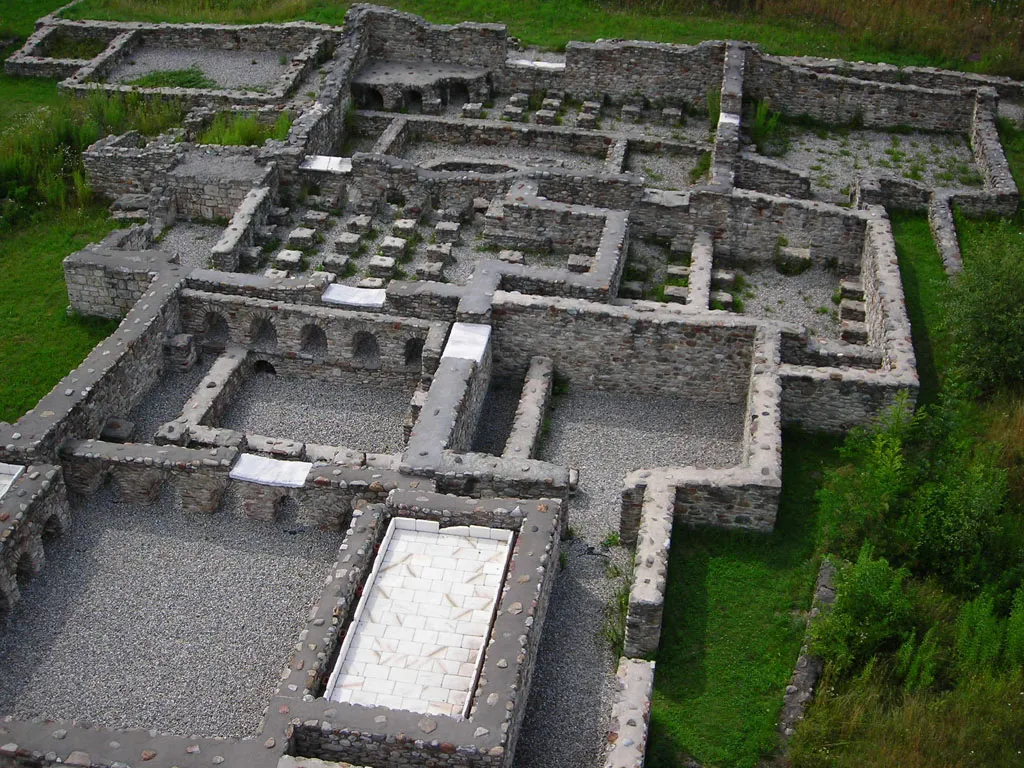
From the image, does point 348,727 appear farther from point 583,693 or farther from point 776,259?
point 776,259

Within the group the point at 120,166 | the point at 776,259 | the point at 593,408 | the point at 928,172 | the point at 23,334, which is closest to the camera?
the point at 593,408

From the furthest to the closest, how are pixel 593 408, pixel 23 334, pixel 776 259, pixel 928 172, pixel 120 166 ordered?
pixel 928 172 < pixel 120 166 < pixel 776 259 < pixel 23 334 < pixel 593 408

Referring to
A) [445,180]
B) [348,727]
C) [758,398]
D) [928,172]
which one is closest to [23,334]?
[445,180]

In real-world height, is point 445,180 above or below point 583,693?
above

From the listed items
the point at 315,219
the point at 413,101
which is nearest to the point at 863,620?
the point at 315,219

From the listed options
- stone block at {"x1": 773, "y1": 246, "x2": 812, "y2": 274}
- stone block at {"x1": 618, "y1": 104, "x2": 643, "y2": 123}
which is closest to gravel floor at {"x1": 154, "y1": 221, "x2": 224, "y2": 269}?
stone block at {"x1": 618, "y1": 104, "x2": 643, "y2": 123}

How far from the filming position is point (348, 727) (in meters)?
10.5

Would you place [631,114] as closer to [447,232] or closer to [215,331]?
[447,232]

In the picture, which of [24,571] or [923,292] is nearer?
[24,571]

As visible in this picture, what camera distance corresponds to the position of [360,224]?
20250 millimetres

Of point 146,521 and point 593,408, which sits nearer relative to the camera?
point 146,521

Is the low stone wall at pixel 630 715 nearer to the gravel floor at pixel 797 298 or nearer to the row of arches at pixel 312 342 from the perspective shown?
the row of arches at pixel 312 342

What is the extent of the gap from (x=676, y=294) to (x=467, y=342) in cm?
430

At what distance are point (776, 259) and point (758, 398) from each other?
563 centimetres
